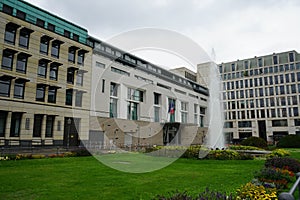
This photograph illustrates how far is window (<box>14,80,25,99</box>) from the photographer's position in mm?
32922

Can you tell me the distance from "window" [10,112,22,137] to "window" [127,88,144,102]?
22862 millimetres

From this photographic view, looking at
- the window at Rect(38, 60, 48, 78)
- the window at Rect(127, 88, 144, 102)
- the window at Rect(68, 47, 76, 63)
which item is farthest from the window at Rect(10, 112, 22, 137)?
A: the window at Rect(127, 88, 144, 102)

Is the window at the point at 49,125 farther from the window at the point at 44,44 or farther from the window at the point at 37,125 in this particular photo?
the window at the point at 44,44

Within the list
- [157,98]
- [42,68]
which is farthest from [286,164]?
[157,98]

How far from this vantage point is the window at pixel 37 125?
113 feet

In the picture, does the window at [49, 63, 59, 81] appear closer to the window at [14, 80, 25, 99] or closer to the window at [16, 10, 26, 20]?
the window at [14, 80, 25, 99]

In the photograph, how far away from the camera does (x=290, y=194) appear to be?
2746 mm

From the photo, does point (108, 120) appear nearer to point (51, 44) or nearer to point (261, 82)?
point (51, 44)

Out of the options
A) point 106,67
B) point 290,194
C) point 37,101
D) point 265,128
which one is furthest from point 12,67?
point 265,128

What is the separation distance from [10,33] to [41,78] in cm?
695

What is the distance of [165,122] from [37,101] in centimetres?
3317

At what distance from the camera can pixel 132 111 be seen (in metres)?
52.6

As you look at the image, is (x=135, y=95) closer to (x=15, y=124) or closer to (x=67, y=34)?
(x=67, y=34)

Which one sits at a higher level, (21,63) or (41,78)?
(21,63)
